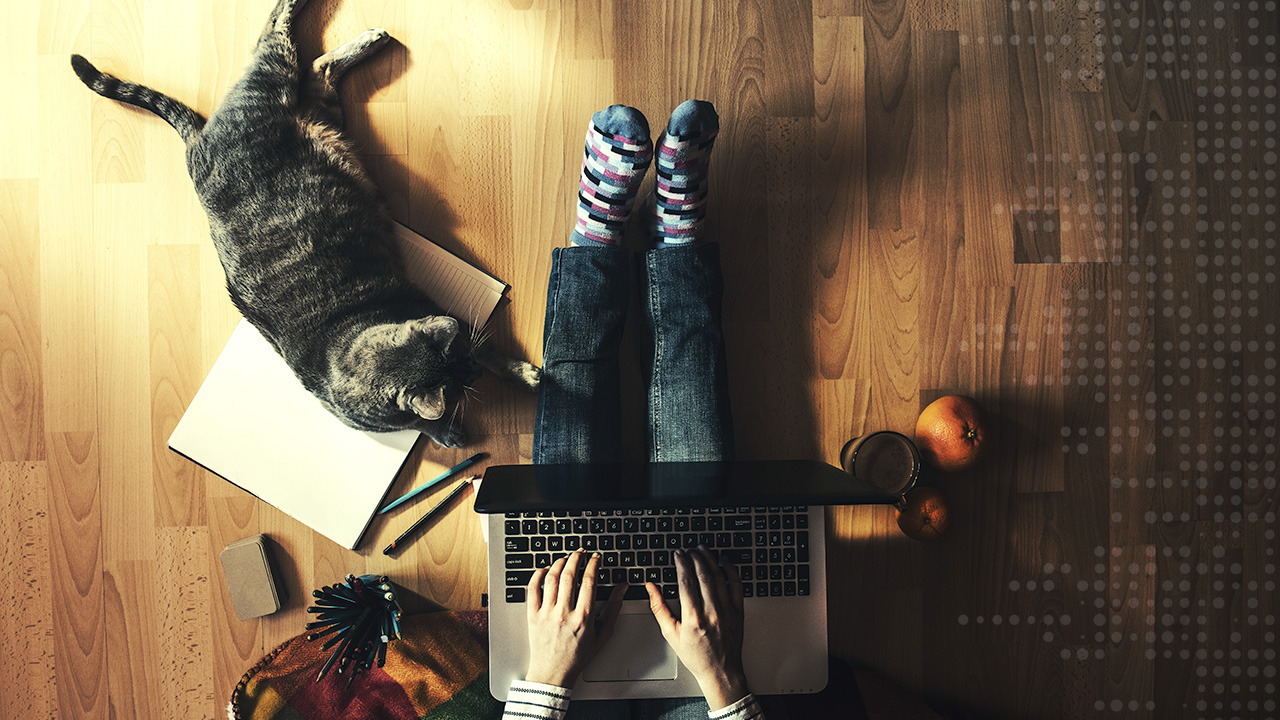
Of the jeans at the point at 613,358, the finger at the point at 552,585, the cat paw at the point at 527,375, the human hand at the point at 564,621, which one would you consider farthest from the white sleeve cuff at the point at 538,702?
the cat paw at the point at 527,375

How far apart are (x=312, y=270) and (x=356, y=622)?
0.60 meters

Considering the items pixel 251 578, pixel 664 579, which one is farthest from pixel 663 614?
pixel 251 578

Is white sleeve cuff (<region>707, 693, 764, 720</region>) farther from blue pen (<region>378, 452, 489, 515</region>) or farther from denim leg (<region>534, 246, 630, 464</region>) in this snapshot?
blue pen (<region>378, 452, 489, 515</region>)

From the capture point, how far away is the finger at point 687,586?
938 millimetres

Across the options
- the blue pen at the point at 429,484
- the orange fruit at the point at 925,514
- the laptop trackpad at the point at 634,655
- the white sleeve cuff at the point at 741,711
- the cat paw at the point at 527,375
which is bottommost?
the white sleeve cuff at the point at 741,711

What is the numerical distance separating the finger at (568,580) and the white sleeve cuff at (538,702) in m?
0.12

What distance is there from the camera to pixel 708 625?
3.09ft

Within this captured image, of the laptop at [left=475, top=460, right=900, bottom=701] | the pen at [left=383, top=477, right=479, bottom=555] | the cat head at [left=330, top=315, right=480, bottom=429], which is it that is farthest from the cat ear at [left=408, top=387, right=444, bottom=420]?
the pen at [left=383, top=477, right=479, bottom=555]

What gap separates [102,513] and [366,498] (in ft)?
1.68

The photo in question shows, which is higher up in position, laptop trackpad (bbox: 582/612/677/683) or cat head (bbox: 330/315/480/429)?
cat head (bbox: 330/315/480/429)

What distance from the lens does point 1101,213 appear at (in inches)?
49.7

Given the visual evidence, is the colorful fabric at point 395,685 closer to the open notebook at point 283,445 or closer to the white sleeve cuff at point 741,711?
the open notebook at point 283,445

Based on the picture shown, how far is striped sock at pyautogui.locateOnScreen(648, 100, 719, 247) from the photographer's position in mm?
1096

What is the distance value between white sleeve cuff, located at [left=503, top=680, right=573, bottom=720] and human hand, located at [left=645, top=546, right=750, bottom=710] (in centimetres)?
18
